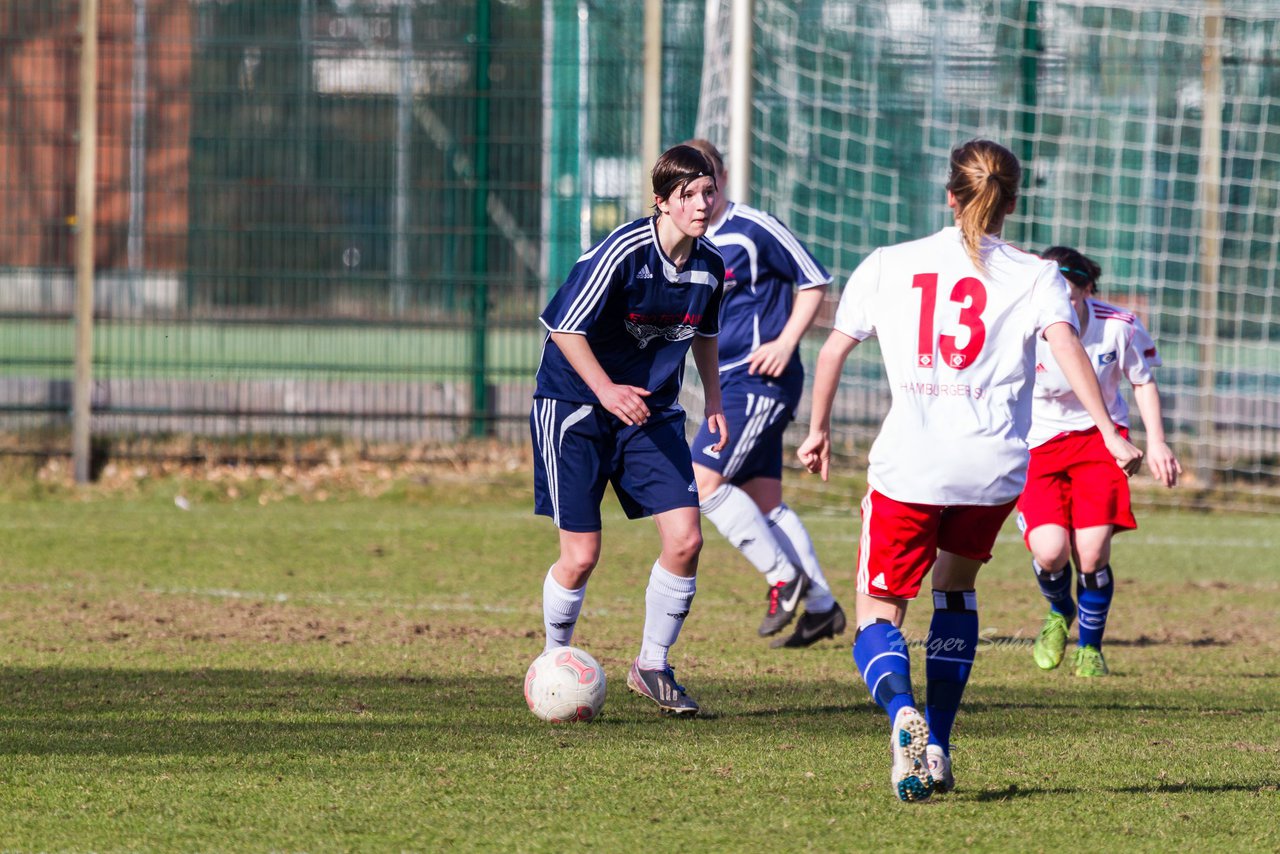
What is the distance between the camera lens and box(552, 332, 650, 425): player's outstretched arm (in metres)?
4.87

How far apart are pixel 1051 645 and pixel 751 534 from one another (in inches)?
52.3

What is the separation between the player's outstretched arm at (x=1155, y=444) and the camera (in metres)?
4.67

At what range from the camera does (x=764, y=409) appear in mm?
7008

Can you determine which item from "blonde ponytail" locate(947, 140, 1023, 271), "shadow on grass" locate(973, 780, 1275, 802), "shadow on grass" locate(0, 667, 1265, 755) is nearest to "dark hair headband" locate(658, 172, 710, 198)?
"blonde ponytail" locate(947, 140, 1023, 271)

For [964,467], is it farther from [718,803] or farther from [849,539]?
[849,539]

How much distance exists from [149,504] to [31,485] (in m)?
1.09

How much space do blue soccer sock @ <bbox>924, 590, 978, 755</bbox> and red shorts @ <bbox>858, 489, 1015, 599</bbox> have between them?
0.51ft

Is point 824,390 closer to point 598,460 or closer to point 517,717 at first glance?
point 598,460

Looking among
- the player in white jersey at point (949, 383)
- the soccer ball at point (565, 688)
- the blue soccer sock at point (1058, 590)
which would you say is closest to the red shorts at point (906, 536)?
the player in white jersey at point (949, 383)

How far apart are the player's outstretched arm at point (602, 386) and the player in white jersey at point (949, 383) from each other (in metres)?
0.71

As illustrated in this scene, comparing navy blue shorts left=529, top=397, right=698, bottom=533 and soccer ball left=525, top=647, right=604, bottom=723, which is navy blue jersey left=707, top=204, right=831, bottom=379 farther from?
soccer ball left=525, top=647, right=604, bottom=723

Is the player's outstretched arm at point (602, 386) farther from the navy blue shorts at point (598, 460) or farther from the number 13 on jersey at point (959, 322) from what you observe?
the number 13 on jersey at point (959, 322)

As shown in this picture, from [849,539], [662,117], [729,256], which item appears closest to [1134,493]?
[849,539]

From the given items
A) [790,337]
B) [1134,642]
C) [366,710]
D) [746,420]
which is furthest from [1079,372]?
[1134,642]
